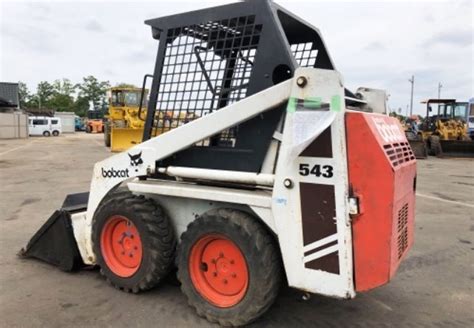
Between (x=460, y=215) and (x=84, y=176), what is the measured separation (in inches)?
358

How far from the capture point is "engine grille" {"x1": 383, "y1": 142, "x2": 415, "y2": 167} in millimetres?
2900

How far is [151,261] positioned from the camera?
144 inches

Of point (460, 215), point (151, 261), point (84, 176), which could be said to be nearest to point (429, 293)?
point (151, 261)

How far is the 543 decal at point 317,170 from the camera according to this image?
2.86 metres

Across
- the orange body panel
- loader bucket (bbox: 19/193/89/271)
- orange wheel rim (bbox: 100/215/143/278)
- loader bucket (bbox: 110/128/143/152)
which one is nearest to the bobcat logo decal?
orange wheel rim (bbox: 100/215/143/278)

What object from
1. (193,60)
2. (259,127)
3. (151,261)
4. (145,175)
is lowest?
(151,261)

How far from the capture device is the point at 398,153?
124 inches

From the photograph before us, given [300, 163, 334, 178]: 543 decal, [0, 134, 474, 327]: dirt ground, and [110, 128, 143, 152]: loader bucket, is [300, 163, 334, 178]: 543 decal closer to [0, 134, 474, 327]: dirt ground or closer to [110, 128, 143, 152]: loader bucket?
[0, 134, 474, 327]: dirt ground

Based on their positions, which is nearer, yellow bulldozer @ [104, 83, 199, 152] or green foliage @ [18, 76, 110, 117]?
yellow bulldozer @ [104, 83, 199, 152]

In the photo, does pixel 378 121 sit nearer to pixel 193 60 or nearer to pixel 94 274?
pixel 193 60

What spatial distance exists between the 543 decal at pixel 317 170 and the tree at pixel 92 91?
270 feet

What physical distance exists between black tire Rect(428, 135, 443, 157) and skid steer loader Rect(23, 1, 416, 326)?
18048 mm

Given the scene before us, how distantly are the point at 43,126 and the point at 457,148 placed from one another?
36.3 metres

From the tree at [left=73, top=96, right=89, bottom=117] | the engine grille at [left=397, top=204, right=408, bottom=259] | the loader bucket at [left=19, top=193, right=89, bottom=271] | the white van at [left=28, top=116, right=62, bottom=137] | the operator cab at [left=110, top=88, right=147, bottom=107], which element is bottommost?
the loader bucket at [left=19, top=193, right=89, bottom=271]
